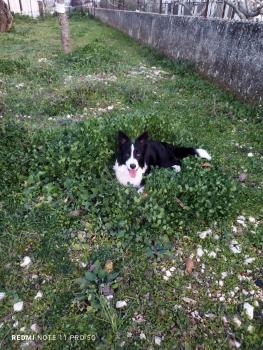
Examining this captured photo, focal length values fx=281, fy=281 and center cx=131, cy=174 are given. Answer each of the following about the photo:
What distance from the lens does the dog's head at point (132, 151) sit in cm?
405

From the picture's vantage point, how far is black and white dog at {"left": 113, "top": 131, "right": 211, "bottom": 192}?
13.4 feet

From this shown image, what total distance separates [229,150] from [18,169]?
154 inches

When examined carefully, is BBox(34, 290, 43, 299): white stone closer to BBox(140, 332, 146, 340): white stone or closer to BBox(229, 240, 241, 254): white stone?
BBox(140, 332, 146, 340): white stone

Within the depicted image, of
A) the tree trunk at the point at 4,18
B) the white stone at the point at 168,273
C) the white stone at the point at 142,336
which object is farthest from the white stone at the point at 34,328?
the tree trunk at the point at 4,18

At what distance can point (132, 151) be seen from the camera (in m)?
4.07

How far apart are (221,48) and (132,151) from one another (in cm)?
582

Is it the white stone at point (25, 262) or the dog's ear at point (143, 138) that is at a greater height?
the dog's ear at point (143, 138)

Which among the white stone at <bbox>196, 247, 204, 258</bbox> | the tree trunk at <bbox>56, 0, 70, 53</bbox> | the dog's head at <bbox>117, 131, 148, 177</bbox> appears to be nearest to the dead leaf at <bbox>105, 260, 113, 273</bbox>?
the white stone at <bbox>196, 247, 204, 258</bbox>

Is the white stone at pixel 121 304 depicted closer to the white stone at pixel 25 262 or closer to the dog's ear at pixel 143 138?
the white stone at pixel 25 262

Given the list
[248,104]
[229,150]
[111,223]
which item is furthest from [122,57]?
[111,223]

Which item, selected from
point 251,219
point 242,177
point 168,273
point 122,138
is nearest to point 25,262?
point 168,273

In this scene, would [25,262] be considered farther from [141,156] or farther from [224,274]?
[224,274]

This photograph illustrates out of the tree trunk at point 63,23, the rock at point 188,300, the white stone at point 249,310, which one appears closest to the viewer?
the white stone at point 249,310

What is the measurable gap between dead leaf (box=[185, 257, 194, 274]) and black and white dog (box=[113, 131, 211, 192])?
4.01 ft
